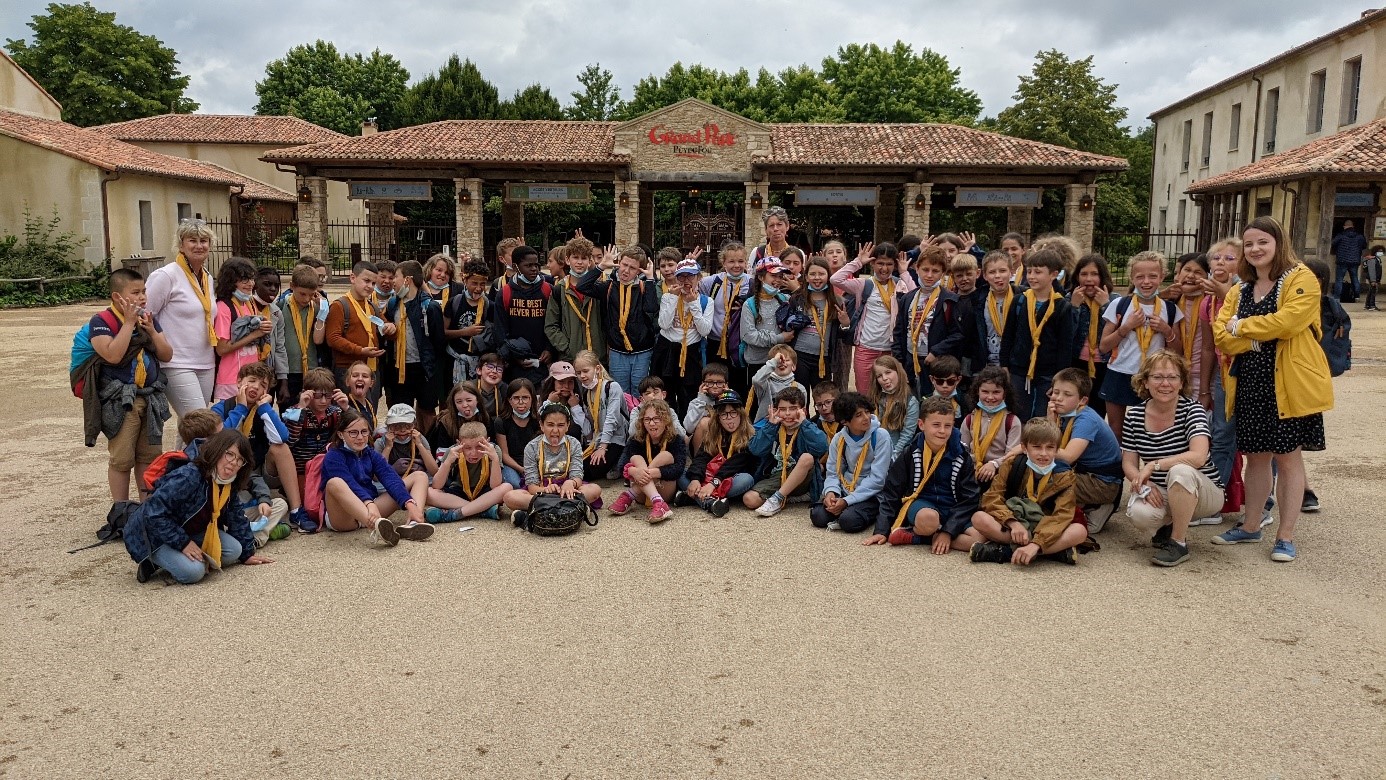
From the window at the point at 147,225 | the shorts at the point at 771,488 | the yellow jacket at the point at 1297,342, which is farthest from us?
the window at the point at 147,225

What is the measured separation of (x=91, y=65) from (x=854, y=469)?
50.5 m

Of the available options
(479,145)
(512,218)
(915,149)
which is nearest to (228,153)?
(512,218)

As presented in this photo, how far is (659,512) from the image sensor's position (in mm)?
6082

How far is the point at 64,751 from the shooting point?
3246 mm

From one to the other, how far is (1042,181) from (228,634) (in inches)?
972

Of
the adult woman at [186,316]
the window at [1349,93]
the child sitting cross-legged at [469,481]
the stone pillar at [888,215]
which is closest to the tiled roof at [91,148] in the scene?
the stone pillar at [888,215]

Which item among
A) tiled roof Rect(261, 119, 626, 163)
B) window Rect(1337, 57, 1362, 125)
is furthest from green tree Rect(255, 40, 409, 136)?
window Rect(1337, 57, 1362, 125)

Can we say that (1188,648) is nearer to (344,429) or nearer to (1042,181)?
(344,429)

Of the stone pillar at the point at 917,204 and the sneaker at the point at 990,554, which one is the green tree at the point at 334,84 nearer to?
the stone pillar at the point at 917,204

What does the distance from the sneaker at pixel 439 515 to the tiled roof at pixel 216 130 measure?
3679cm

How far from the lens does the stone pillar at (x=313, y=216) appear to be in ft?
84.0

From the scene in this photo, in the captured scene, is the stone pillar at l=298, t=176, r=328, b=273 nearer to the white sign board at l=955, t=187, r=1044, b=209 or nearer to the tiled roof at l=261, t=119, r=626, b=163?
the tiled roof at l=261, t=119, r=626, b=163

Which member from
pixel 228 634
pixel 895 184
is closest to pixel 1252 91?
pixel 895 184

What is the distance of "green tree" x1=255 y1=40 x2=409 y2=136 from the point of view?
48.4m
